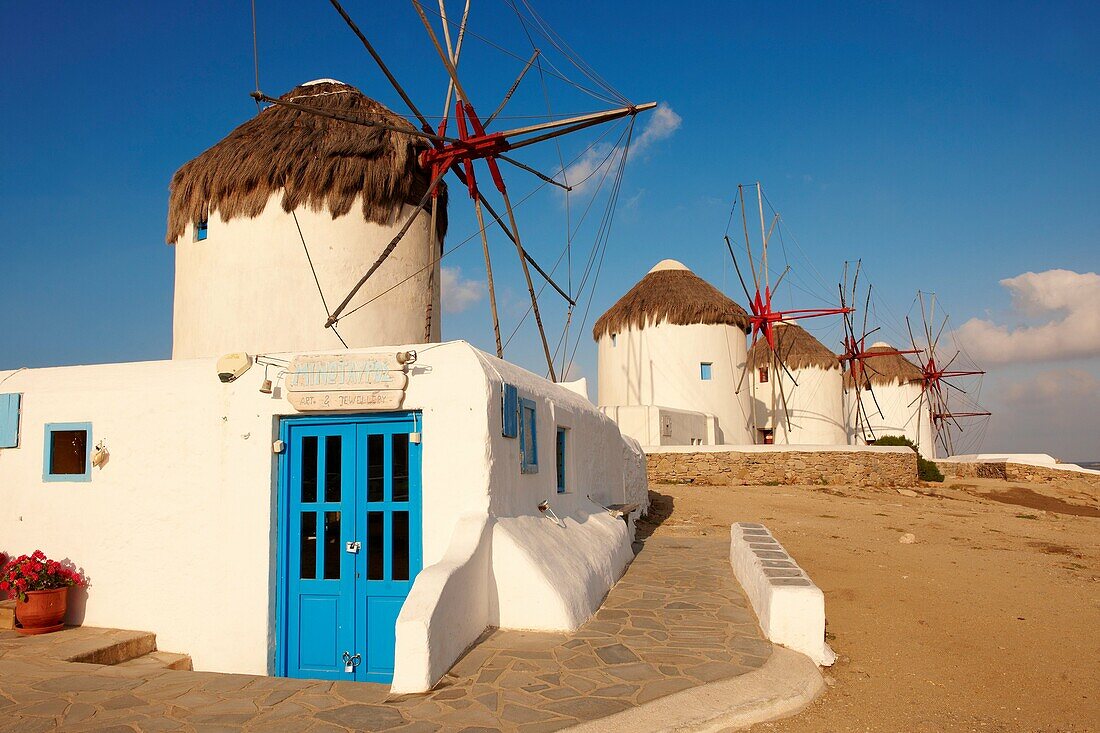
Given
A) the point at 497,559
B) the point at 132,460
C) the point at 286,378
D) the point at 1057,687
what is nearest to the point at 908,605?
the point at 1057,687

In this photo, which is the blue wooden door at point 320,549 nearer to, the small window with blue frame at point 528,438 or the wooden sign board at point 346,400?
the wooden sign board at point 346,400

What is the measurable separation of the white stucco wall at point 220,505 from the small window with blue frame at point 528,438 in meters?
0.15

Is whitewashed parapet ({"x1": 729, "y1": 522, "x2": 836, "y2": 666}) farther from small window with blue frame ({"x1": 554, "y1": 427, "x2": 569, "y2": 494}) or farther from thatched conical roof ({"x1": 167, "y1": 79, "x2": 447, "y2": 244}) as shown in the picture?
thatched conical roof ({"x1": 167, "y1": 79, "x2": 447, "y2": 244})

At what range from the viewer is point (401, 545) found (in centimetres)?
641

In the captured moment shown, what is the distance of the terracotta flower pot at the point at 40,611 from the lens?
6.68m

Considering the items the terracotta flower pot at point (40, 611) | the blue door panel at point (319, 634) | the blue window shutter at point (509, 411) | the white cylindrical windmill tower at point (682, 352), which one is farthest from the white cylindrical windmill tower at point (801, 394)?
the terracotta flower pot at point (40, 611)

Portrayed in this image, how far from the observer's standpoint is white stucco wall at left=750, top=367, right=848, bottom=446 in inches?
1264

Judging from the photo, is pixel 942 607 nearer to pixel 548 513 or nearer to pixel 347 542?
pixel 548 513

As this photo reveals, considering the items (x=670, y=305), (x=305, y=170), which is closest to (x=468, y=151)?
(x=305, y=170)

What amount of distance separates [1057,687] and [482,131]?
9.62 m

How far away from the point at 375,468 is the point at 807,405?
28759 mm

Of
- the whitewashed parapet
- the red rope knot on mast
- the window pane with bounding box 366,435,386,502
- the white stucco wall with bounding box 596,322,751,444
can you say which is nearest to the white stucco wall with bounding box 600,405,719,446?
the white stucco wall with bounding box 596,322,751,444

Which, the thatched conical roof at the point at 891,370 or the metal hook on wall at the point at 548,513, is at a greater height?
the thatched conical roof at the point at 891,370

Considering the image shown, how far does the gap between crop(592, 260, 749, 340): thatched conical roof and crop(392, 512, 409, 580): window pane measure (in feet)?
70.3
